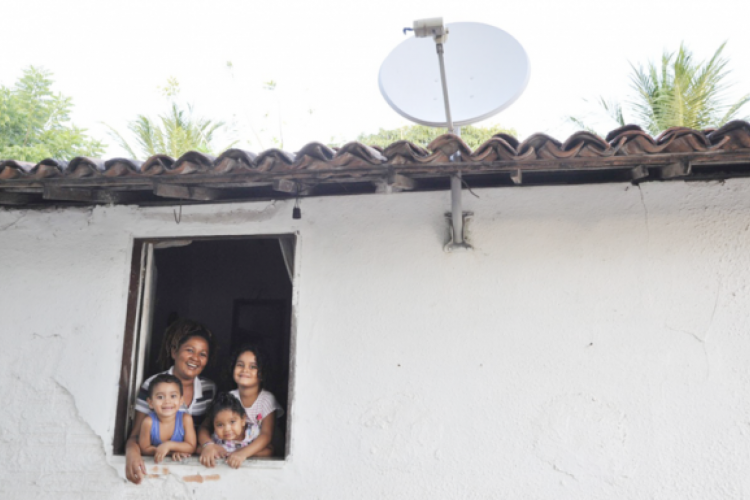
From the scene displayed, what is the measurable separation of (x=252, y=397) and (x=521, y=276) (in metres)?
1.78

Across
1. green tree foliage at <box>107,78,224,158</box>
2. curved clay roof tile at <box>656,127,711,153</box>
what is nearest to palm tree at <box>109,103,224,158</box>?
green tree foliage at <box>107,78,224,158</box>

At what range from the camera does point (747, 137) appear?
272 cm

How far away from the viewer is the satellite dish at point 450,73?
377 cm

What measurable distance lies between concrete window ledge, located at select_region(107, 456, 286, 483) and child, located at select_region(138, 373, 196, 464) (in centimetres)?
6

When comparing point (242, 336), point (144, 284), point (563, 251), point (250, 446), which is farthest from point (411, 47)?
point (242, 336)

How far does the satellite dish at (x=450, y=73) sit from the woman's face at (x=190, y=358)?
6.49 ft

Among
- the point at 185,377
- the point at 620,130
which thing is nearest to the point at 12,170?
the point at 185,377

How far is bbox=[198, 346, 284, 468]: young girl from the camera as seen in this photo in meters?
3.50

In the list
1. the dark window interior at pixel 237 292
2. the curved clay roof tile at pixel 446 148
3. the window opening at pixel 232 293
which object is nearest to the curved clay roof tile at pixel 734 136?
the curved clay roof tile at pixel 446 148

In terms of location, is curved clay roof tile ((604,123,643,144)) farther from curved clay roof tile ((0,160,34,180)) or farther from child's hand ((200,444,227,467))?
curved clay roof tile ((0,160,34,180))

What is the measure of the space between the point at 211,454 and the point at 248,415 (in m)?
0.31

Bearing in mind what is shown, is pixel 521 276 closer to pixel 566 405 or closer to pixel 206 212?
pixel 566 405

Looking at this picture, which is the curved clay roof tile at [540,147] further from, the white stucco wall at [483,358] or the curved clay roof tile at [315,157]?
the curved clay roof tile at [315,157]

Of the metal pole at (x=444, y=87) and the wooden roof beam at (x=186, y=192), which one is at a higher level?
the metal pole at (x=444, y=87)
